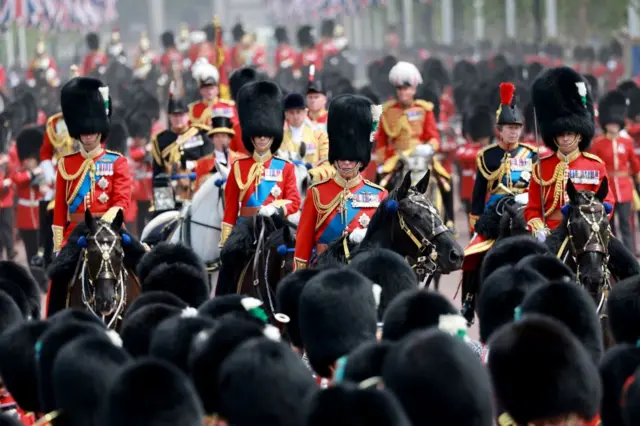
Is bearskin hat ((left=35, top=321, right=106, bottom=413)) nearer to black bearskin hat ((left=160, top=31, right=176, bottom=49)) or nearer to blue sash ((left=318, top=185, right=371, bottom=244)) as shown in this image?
blue sash ((left=318, top=185, right=371, bottom=244))

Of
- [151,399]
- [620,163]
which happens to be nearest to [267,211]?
[151,399]

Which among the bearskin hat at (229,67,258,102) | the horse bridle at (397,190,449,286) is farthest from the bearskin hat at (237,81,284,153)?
the bearskin hat at (229,67,258,102)

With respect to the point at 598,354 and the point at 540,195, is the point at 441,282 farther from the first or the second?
the point at 598,354

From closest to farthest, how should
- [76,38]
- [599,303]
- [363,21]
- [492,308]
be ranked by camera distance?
[492,308]
[599,303]
[76,38]
[363,21]

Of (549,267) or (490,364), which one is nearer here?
(490,364)

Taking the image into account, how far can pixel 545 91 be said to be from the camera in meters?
11.1

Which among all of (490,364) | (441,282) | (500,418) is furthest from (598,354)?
(441,282)

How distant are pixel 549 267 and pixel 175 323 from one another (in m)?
2.05

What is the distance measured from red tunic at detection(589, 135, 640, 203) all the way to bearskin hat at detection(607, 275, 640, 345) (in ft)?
28.1

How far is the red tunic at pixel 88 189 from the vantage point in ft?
36.1

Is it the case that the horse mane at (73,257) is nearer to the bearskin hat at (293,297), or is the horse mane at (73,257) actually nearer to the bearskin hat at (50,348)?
the bearskin hat at (293,297)

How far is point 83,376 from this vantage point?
7051 millimetres

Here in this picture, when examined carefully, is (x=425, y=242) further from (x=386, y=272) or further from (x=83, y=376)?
(x=83, y=376)

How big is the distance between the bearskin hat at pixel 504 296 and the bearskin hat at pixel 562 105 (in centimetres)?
214
